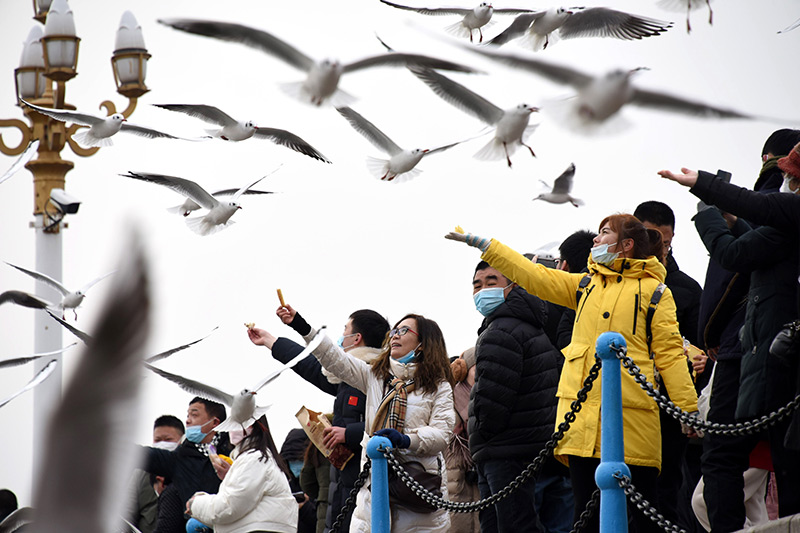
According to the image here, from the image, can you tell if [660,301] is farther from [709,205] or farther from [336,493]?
[336,493]

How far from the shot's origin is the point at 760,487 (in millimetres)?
5285

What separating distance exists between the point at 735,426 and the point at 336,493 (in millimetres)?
2650

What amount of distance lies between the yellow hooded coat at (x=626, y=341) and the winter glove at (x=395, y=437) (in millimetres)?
870

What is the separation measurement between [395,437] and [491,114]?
184 centimetres

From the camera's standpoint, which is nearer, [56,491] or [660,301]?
[56,491]

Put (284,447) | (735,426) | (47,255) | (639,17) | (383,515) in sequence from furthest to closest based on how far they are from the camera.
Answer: (47,255) → (284,447) → (639,17) → (383,515) → (735,426)

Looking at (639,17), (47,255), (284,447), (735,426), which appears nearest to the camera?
(735,426)

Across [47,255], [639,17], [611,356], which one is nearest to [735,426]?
[611,356]

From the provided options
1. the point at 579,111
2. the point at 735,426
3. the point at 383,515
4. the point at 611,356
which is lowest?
the point at 383,515

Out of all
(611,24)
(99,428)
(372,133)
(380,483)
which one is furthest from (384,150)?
(99,428)

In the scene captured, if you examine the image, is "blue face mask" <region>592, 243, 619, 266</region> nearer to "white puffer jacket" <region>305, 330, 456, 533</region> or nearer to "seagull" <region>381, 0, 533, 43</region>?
"white puffer jacket" <region>305, 330, 456, 533</region>

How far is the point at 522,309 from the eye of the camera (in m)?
5.85

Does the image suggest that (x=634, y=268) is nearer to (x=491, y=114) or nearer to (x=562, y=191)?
(x=491, y=114)

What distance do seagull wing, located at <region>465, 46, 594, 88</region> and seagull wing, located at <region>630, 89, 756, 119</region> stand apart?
24 cm
